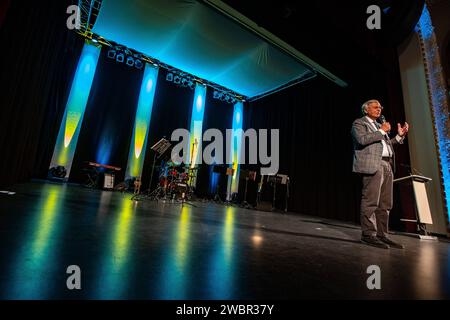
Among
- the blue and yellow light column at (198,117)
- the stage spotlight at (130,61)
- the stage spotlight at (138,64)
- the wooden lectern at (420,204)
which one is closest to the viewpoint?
the wooden lectern at (420,204)

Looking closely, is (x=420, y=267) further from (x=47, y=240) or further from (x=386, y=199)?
(x=47, y=240)

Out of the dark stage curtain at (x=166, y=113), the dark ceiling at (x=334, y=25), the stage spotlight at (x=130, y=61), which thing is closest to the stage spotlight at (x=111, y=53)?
the stage spotlight at (x=130, y=61)

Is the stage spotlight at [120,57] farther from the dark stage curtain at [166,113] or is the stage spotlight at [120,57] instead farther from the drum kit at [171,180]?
the drum kit at [171,180]

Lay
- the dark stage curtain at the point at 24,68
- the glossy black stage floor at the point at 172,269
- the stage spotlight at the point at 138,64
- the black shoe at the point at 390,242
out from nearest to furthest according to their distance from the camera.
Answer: the glossy black stage floor at the point at 172,269 → the black shoe at the point at 390,242 → the dark stage curtain at the point at 24,68 → the stage spotlight at the point at 138,64

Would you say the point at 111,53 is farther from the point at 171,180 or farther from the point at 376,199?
the point at 376,199

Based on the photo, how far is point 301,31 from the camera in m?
4.13

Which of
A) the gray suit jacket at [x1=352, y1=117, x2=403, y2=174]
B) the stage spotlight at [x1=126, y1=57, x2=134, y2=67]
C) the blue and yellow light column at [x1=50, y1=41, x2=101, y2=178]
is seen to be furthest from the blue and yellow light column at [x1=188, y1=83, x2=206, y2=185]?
the gray suit jacket at [x1=352, y1=117, x2=403, y2=174]

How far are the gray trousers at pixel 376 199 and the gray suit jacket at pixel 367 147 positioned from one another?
8cm

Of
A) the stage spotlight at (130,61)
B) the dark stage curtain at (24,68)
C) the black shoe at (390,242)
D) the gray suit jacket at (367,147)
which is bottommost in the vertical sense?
the black shoe at (390,242)

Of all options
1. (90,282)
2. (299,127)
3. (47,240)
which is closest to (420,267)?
(90,282)

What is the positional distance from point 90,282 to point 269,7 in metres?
4.43

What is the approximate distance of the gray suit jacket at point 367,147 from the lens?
1.85 m

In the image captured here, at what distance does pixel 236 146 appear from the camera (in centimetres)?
938

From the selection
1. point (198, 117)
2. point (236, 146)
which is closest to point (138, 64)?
point (198, 117)
